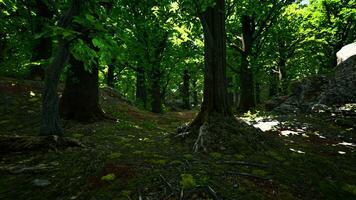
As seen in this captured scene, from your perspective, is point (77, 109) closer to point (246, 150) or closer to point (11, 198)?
point (11, 198)

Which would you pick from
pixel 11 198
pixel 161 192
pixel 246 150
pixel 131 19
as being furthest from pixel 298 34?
pixel 11 198

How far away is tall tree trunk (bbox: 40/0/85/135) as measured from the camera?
5762 millimetres

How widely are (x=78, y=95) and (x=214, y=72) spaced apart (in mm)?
5706

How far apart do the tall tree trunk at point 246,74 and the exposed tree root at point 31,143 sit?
43.0 ft

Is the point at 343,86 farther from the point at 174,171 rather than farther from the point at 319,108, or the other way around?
the point at 174,171

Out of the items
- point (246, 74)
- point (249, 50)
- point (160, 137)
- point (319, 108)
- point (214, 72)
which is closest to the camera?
point (214, 72)

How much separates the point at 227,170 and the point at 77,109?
7270mm

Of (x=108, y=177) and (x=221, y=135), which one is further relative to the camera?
(x=221, y=135)

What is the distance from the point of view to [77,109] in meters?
9.77

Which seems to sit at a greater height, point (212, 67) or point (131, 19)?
point (131, 19)

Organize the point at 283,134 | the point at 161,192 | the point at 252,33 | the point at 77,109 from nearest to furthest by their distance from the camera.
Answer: the point at 161,192 < the point at 283,134 < the point at 77,109 < the point at 252,33

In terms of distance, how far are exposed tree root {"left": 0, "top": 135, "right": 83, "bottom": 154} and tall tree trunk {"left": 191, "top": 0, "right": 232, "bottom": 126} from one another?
372 centimetres

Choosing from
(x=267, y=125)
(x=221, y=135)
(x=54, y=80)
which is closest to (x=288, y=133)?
(x=267, y=125)

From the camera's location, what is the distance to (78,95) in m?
9.74
